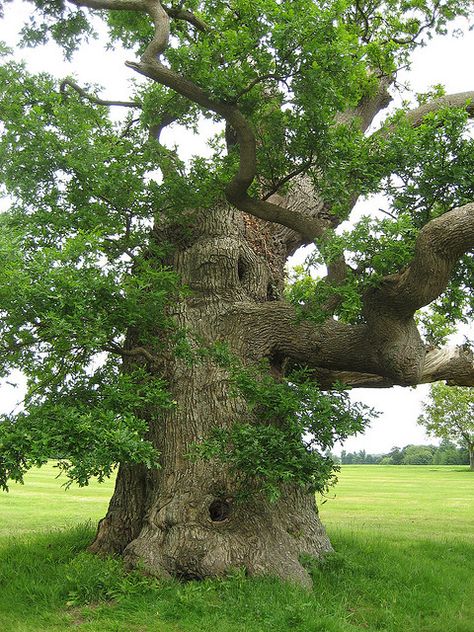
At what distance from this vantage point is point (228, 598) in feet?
22.6

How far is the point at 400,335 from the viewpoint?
338 inches

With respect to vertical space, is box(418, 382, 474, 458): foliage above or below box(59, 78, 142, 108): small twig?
below

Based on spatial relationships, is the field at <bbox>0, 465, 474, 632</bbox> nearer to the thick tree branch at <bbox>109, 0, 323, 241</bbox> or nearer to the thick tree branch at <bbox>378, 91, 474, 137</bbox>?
the thick tree branch at <bbox>109, 0, 323, 241</bbox>

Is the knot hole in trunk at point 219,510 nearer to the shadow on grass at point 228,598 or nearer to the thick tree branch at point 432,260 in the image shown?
the shadow on grass at point 228,598

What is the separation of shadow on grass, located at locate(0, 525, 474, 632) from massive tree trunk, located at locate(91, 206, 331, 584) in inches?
14.2

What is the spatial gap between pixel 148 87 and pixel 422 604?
8.74 m

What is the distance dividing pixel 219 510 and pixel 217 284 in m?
3.32

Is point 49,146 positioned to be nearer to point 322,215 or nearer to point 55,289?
point 55,289

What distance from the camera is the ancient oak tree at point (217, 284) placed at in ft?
23.2

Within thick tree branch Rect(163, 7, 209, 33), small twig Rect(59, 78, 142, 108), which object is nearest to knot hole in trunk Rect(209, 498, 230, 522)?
small twig Rect(59, 78, 142, 108)

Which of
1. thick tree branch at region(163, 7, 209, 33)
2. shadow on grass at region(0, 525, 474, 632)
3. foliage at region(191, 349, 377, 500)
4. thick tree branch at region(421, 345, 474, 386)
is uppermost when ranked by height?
thick tree branch at region(163, 7, 209, 33)

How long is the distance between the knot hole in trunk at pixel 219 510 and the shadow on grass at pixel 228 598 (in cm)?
94

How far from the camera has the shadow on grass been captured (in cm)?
637

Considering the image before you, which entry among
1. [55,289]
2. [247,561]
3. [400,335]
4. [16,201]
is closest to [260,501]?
[247,561]
